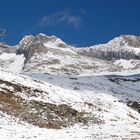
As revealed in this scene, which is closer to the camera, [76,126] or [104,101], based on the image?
[76,126]

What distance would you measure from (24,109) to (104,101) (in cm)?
2157

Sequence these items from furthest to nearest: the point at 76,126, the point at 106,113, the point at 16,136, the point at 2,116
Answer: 1. the point at 106,113
2. the point at 76,126
3. the point at 2,116
4. the point at 16,136

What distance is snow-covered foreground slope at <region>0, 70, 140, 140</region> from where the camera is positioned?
1451 inches

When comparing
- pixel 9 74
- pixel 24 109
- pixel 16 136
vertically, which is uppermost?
pixel 9 74

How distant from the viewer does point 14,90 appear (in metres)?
52.0

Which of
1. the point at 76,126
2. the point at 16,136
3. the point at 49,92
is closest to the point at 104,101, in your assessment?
the point at 49,92

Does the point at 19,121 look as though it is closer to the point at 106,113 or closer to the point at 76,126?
the point at 76,126

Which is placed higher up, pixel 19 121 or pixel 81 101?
pixel 81 101

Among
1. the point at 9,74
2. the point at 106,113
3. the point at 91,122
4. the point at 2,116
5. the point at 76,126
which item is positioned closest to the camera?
the point at 2,116

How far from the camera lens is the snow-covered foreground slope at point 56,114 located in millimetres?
36844

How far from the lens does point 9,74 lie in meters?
61.2

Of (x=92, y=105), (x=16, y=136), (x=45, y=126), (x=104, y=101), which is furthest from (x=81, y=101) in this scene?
(x=16, y=136)

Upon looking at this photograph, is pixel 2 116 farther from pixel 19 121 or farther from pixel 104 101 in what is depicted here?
pixel 104 101

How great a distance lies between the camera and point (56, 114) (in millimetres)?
47812
